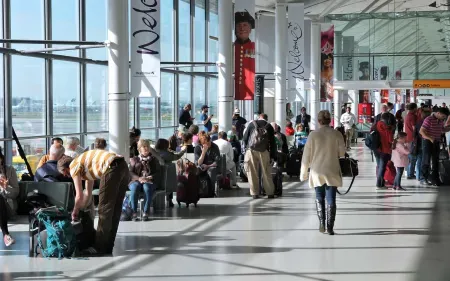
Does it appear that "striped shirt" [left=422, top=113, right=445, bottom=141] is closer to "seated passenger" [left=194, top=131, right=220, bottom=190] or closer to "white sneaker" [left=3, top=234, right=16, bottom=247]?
"seated passenger" [left=194, top=131, right=220, bottom=190]

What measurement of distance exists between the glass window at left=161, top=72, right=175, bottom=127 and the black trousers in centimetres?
1024

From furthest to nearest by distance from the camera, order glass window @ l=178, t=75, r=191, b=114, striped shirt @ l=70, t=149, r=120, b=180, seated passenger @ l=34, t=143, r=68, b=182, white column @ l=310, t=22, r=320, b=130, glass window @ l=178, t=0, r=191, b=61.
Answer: white column @ l=310, t=22, r=320, b=130 < glass window @ l=178, t=75, r=191, b=114 < glass window @ l=178, t=0, r=191, b=61 < seated passenger @ l=34, t=143, r=68, b=182 < striped shirt @ l=70, t=149, r=120, b=180

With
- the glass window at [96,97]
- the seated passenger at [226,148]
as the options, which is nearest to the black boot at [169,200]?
the seated passenger at [226,148]

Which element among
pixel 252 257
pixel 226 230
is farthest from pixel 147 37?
pixel 252 257

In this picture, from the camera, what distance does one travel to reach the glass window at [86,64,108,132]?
21312 mm

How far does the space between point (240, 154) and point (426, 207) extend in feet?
20.8

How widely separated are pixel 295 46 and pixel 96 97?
397 inches

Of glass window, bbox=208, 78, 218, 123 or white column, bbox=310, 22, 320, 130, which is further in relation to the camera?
Result: white column, bbox=310, 22, 320, 130

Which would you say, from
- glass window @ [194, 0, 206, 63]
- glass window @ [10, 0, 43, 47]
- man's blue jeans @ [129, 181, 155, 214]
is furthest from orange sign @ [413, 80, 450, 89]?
man's blue jeans @ [129, 181, 155, 214]

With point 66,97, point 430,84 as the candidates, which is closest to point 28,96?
point 66,97

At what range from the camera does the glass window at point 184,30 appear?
2838cm

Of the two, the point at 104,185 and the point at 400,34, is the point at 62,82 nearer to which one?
the point at 104,185

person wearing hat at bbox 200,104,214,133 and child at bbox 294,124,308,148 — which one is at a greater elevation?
person wearing hat at bbox 200,104,214,133

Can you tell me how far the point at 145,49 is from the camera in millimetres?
14250
